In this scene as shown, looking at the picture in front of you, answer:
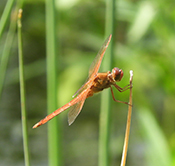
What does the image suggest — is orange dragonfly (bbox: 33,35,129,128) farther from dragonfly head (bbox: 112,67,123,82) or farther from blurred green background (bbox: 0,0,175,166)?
blurred green background (bbox: 0,0,175,166)

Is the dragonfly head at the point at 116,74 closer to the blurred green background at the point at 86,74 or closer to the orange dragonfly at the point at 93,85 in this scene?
the orange dragonfly at the point at 93,85

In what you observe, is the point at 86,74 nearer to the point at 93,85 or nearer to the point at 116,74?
the point at 93,85

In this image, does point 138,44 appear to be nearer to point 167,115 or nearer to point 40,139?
point 167,115

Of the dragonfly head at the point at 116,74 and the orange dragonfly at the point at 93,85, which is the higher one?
the dragonfly head at the point at 116,74

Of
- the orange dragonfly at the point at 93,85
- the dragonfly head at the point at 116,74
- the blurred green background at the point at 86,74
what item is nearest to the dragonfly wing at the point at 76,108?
the orange dragonfly at the point at 93,85

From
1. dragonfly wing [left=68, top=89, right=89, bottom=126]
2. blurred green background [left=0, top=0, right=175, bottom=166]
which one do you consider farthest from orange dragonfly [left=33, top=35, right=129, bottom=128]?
blurred green background [left=0, top=0, right=175, bottom=166]

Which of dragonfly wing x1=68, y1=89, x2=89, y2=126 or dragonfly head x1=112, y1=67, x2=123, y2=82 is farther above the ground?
dragonfly head x1=112, y1=67, x2=123, y2=82

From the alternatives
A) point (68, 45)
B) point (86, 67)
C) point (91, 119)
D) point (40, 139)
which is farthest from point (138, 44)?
point (40, 139)

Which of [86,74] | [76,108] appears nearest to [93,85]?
[76,108]
